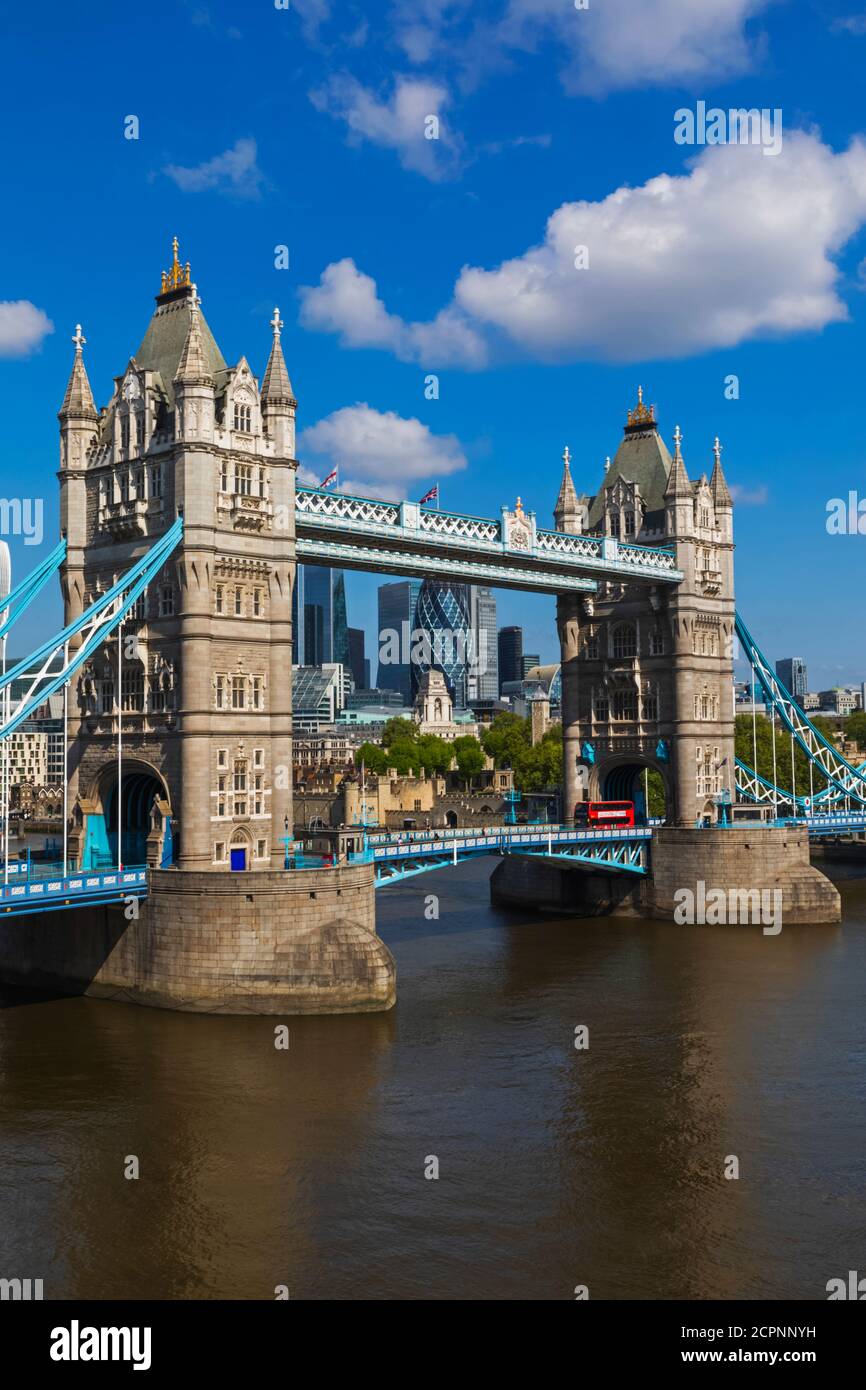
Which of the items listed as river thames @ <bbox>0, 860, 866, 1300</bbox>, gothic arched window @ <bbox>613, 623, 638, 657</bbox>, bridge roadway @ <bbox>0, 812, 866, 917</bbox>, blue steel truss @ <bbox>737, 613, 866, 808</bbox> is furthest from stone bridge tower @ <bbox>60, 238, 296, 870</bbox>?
blue steel truss @ <bbox>737, 613, 866, 808</bbox>

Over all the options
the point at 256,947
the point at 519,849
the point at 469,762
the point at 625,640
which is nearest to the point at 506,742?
the point at 469,762

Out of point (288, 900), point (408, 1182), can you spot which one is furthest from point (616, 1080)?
point (288, 900)

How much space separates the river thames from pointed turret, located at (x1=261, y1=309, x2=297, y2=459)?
22.2m

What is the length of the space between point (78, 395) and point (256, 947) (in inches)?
989

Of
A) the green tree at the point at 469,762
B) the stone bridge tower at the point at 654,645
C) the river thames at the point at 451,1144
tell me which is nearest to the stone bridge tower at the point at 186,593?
the river thames at the point at 451,1144

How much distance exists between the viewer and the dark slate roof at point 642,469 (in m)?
75.7

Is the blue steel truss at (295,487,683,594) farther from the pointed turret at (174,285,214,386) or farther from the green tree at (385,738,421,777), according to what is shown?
the green tree at (385,738,421,777)

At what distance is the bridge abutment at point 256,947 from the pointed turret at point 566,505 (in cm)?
3670

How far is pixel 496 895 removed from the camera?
7669 cm

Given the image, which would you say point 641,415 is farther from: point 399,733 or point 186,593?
point 399,733

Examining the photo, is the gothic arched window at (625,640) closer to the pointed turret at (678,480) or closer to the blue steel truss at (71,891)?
the pointed turret at (678,480)

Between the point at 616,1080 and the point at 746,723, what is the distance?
7737 centimetres

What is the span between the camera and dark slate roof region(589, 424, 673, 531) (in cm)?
7569
